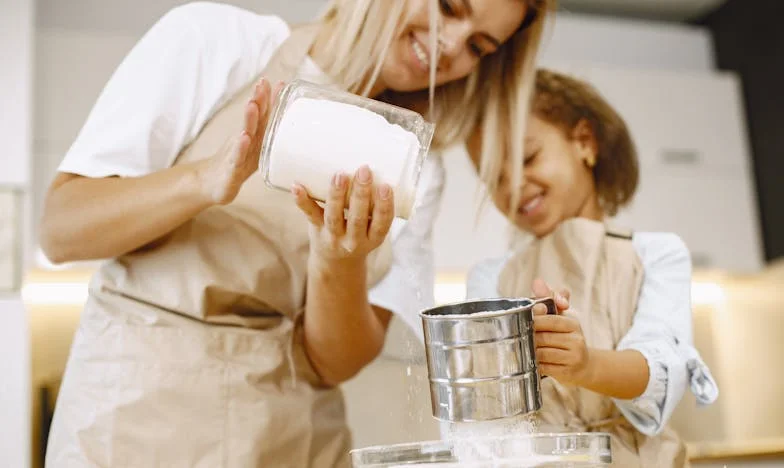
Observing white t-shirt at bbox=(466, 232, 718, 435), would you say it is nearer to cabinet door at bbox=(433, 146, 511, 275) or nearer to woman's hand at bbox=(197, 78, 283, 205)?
cabinet door at bbox=(433, 146, 511, 275)

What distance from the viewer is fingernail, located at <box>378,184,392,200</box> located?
1.61 ft

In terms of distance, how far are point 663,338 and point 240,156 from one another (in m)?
0.35

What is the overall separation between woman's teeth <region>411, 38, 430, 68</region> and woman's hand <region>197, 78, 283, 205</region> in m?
0.19

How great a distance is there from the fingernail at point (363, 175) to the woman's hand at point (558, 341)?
0.45 feet

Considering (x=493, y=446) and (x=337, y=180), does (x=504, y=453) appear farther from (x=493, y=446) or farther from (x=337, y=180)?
(x=337, y=180)

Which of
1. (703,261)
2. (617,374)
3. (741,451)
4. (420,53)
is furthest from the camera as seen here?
(703,261)

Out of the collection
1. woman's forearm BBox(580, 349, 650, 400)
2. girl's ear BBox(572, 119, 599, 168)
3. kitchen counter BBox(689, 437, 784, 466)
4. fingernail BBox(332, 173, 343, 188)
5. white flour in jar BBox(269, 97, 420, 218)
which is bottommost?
kitchen counter BBox(689, 437, 784, 466)

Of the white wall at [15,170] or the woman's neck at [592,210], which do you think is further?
the woman's neck at [592,210]

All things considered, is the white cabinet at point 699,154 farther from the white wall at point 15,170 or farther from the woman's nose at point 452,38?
the white wall at point 15,170

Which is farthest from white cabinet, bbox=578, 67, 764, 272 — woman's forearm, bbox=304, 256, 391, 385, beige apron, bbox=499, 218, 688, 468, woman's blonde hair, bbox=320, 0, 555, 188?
woman's forearm, bbox=304, 256, 391, 385

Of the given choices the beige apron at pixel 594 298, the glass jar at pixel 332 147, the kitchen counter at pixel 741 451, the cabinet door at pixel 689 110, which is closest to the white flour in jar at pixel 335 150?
the glass jar at pixel 332 147

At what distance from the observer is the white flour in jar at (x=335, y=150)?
0.50m

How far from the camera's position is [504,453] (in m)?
0.44

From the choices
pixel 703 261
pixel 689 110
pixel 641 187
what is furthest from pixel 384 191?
pixel 703 261
